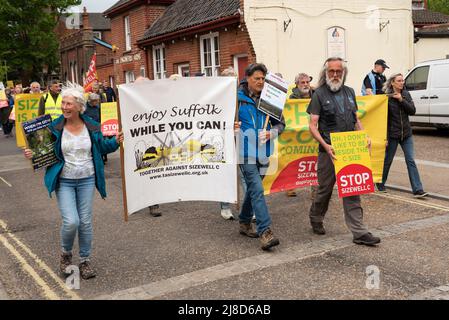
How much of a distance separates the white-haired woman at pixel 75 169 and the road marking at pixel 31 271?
0.24 metres

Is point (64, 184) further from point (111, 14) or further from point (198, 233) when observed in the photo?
point (111, 14)

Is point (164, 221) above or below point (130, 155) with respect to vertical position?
below

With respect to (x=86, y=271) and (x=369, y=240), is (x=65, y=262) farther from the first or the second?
(x=369, y=240)

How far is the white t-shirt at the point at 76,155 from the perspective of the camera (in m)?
4.98

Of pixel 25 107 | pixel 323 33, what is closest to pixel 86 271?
pixel 25 107

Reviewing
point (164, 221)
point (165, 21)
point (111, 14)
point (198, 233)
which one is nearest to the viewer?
point (198, 233)

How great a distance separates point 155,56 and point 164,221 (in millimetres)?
19055

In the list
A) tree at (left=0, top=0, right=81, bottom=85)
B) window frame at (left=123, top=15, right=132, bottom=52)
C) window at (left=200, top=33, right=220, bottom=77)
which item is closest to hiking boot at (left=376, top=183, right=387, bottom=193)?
window at (left=200, top=33, right=220, bottom=77)

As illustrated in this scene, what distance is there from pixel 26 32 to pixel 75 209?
1724 inches

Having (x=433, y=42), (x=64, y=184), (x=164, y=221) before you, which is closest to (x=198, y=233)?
(x=164, y=221)

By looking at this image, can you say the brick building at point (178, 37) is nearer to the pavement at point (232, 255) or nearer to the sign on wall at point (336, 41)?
the sign on wall at point (336, 41)

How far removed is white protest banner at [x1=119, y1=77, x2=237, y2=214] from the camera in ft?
18.8

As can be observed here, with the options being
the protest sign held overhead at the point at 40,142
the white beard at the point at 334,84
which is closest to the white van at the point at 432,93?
the white beard at the point at 334,84
